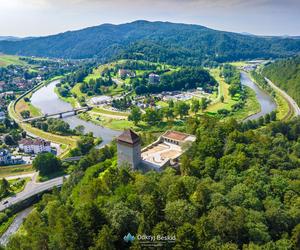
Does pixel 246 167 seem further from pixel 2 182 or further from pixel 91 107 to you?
pixel 91 107

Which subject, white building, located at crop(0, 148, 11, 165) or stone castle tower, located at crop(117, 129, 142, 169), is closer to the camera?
stone castle tower, located at crop(117, 129, 142, 169)

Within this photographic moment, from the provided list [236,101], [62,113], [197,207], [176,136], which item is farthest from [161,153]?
[236,101]

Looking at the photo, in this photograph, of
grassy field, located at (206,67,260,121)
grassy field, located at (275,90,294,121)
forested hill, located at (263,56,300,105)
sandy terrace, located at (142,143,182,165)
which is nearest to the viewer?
sandy terrace, located at (142,143,182,165)

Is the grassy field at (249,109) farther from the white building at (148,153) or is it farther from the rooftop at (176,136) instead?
the white building at (148,153)

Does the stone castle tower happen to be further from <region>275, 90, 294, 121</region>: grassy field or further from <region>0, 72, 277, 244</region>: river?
<region>275, 90, 294, 121</region>: grassy field

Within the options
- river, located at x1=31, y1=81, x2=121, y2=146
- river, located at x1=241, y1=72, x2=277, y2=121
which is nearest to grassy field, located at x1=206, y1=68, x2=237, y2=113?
river, located at x1=241, y1=72, x2=277, y2=121

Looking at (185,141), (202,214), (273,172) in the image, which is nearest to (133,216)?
(202,214)
